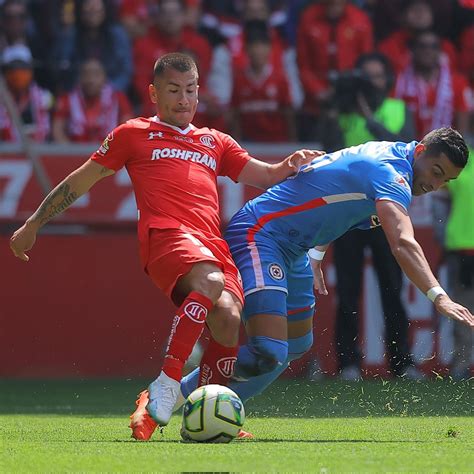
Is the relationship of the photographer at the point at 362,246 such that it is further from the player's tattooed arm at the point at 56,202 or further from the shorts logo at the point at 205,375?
the player's tattooed arm at the point at 56,202

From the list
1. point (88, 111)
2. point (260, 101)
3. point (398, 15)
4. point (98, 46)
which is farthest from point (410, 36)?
point (88, 111)

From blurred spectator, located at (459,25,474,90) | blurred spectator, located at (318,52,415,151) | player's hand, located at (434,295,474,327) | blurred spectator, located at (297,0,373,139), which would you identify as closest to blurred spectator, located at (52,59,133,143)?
blurred spectator, located at (297,0,373,139)

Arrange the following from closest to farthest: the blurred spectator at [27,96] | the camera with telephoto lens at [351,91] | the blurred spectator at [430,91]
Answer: the camera with telephoto lens at [351,91]
the blurred spectator at [27,96]
the blurred spectator at [430,91]

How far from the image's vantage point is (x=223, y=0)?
15406 mm

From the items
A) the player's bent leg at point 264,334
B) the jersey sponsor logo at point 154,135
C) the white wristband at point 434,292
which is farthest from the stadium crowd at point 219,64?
the white wristband at point 434,292

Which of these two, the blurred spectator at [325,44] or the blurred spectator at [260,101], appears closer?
the blurred spectator at [260,101]

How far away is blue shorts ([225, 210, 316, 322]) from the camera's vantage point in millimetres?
7504

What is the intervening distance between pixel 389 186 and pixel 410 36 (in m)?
7.99

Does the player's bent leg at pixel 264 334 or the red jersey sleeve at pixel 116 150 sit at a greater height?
the red jersey sleeve at pixel 116 150

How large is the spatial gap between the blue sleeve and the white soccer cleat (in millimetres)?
1514

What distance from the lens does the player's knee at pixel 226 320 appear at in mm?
7246

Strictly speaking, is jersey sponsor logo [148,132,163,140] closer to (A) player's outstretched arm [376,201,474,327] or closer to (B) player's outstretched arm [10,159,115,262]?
(B) player's outstretched arm [10,159,115,262]

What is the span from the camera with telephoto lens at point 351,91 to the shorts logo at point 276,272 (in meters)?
4.88

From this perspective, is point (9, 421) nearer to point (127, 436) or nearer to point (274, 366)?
point (127, 436)
